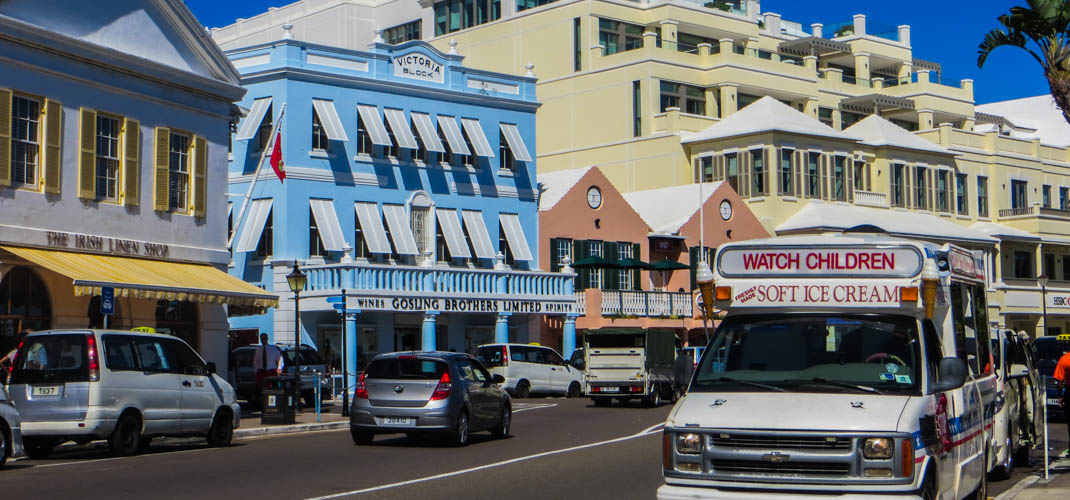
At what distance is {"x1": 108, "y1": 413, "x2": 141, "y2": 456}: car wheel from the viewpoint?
64.4 feet

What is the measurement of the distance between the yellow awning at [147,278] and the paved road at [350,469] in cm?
323

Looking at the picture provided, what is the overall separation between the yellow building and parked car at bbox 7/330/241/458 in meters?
38.3

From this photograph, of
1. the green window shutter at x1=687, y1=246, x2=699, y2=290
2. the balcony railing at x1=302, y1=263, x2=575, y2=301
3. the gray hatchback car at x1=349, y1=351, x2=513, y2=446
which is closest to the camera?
the gray hatchback car at x1=349, y1=351, x2=513, y2=446

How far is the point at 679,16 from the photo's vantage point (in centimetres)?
6588

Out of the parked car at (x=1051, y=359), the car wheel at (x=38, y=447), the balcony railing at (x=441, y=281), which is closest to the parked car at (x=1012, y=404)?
the parked car at (x=1051, y=359)

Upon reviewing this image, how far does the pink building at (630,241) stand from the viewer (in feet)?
160

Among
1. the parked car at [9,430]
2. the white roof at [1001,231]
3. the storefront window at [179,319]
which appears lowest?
the parked car at [9,430]

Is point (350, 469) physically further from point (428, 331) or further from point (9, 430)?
point (428, 331)

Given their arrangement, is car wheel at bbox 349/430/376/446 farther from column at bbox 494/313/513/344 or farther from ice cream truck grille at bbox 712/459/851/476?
column at bbox 494/313/513/344

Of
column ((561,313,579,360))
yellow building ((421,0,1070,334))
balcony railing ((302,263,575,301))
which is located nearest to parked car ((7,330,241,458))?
balcony railing ((302,263,575,301))

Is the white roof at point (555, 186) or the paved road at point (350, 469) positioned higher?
the white roof at point (555, 186)

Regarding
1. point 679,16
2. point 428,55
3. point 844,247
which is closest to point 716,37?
point 679,16

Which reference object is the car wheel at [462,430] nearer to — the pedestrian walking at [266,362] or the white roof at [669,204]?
the pedestrian walking at [266,362]

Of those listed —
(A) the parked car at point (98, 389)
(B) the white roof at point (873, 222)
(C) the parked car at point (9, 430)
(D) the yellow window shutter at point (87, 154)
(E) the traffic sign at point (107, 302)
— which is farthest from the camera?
(B) the white roof at point (873, 222)
